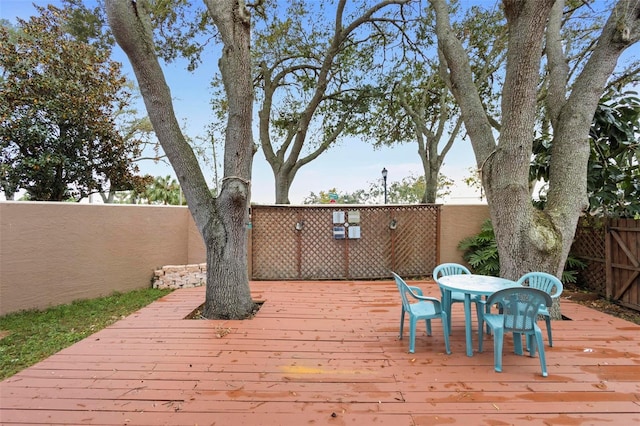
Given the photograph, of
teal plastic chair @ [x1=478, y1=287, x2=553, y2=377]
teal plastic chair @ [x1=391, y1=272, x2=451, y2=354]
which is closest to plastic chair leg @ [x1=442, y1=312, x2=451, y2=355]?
teal plastic chair @ [x1=391, y1=272, x2=451, y2=354]

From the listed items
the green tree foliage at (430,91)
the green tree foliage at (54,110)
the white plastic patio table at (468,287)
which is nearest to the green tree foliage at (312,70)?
the green tree foliage at (430,91)

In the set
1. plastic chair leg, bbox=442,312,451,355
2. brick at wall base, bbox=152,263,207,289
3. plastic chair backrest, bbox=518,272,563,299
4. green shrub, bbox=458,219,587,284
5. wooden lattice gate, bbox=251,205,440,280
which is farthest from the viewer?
wooden lattice gate, bbox=251,205,440,280

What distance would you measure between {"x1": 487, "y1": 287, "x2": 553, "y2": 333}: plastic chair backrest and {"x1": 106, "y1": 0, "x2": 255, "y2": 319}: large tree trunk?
2.84 m

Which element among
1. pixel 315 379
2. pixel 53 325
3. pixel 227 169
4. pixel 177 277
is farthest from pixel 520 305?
pixel 177 277

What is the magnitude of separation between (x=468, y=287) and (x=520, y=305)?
0.45 metres

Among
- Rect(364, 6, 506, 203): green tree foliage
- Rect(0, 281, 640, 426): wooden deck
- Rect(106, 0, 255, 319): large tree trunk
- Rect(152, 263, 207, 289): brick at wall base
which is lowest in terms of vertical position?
Rect(0, 281, 640, 426): wooden deck

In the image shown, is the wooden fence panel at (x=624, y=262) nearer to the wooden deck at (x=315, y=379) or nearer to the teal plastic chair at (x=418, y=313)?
the wooden deck at (x=315, y=379)

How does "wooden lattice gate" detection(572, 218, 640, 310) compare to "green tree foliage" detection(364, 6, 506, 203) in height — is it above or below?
below

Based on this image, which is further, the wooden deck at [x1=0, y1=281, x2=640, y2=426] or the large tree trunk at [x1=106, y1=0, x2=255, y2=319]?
the large tree trunk at [x1=106, y1=0, x2=255, y2=319]

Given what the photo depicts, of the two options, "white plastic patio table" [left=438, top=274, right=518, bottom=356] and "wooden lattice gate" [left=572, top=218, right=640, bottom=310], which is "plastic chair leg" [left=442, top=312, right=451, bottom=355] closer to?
"white plastic patio table" [left=438, top=274, right=518, bottom=356]

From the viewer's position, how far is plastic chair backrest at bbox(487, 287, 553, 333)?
2.45 metres

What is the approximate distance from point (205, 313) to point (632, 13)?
6260mm

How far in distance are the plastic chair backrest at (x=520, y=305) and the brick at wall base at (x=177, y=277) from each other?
5.28m

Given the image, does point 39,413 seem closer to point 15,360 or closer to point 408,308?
point 15,360
